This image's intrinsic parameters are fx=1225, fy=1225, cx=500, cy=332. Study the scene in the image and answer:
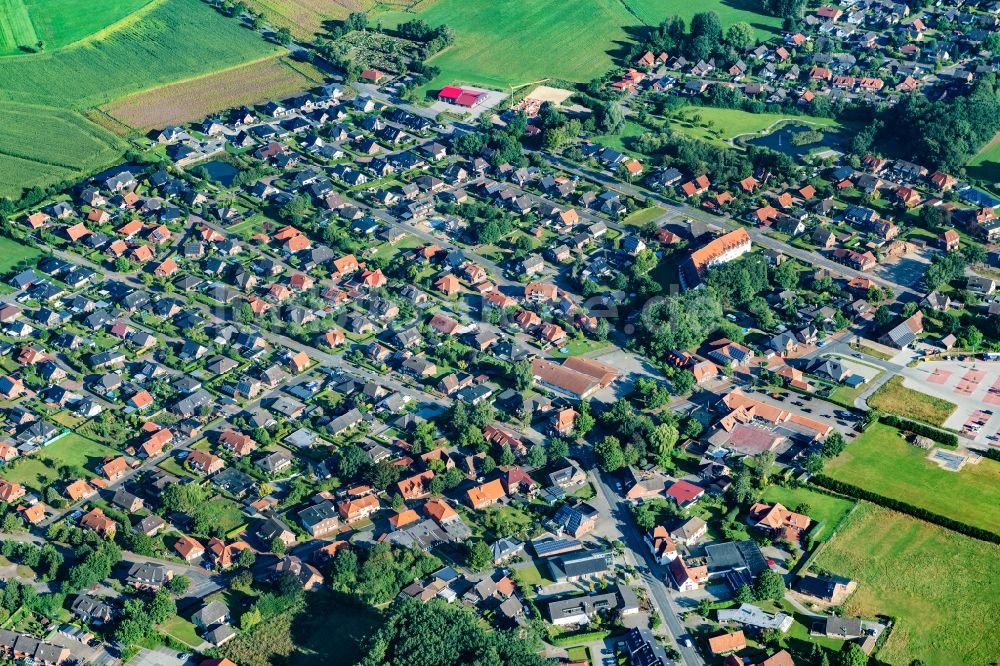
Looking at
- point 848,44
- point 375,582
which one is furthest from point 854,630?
point 848,44

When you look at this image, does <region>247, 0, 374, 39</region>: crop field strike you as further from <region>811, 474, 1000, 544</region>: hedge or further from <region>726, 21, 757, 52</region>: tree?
<region>811, 474, 1000, 544</region>: hedge

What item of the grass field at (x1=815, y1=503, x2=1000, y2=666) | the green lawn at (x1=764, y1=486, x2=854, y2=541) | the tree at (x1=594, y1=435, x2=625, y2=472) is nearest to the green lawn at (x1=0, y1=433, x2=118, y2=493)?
the tree at (x1=594, y1=435, x2=625, y2=472)

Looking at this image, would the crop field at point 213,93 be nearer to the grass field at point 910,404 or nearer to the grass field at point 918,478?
the grass field at point 910,404

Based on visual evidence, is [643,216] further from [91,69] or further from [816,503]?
[91,69]

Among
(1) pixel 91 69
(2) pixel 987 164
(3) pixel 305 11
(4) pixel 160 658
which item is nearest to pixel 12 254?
(1) pixel 91 69

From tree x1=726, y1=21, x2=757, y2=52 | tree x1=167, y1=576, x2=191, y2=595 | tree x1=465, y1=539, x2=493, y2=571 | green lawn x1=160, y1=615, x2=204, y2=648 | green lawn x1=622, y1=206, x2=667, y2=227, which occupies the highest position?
tree x1=726, y1=21, x2=757, y2=52

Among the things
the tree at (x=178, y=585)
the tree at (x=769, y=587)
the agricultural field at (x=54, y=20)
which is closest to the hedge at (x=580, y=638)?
the tree at (x=769, y=587)
